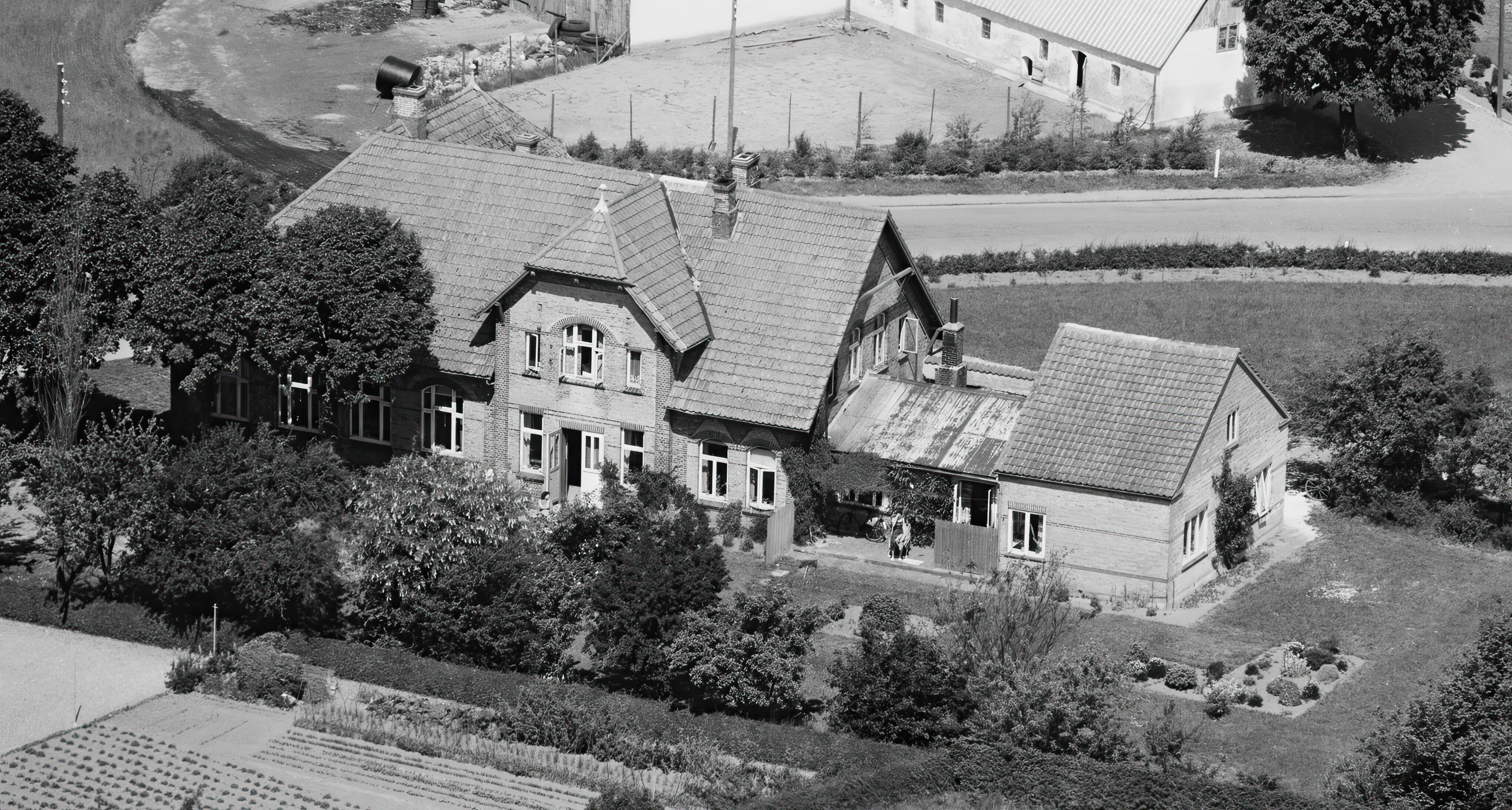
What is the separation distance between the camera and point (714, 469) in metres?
71.9

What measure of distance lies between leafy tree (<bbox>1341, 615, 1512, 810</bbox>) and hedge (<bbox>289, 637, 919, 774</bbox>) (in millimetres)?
10855

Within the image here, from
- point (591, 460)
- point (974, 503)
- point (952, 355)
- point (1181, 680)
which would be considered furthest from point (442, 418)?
point (1181, 680)

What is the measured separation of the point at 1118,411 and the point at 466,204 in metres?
22.0

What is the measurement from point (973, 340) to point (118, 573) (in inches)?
1307

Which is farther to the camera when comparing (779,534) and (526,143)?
(526,143)

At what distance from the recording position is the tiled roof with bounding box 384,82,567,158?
265ft

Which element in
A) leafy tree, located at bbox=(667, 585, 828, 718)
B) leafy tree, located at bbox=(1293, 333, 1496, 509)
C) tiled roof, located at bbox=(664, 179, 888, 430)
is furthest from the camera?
leafy tree, located at bbox=(1293, 333, 1496, 509)

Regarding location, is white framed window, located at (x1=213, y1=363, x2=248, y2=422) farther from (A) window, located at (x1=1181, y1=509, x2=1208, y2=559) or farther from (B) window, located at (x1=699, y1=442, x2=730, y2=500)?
(A) window, located at (x1=1181, y1=509, x2=1208, y2=559)

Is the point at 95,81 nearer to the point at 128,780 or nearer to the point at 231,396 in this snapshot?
the point at 231,396

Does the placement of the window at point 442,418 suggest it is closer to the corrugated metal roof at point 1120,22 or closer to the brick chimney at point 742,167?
the brick chimney at point 742,167

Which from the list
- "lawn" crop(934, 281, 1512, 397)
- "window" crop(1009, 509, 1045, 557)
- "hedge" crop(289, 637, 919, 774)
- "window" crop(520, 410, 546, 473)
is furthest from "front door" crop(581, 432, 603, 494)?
"lawn" crop(934, 281, 1512, 397)

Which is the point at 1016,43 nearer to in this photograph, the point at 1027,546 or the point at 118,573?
the point at 1027,546

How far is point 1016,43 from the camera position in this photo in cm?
11269

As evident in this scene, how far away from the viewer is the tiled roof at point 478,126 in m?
80.8
